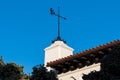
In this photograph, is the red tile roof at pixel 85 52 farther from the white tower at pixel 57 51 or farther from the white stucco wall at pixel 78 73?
the white tower at pixel 57 51

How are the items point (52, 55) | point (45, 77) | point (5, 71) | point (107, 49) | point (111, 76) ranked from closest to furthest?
point (111, 76), point (45, 77), point (5, 71), point (107, 49), point (52, 55)

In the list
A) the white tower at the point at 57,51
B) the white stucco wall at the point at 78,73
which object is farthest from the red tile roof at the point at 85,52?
the white tower at the point at 57,51

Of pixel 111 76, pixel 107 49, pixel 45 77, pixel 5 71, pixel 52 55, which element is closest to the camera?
pixel 111 76

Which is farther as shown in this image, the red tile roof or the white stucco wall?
the white stucco wall

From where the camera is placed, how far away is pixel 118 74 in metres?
15.7

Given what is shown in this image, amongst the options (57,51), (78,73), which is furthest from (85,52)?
(57,51)

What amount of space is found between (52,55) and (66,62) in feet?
6.16

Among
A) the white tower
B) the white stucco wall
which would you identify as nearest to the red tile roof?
the white stucco wall

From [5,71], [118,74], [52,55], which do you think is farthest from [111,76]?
[52,55]

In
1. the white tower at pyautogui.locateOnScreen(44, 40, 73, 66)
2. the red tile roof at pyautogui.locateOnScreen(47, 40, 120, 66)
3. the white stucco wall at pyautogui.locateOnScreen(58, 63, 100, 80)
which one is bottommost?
the white stucco wall at pyautogui.locateOnScreen(58, 63, 100, 80)

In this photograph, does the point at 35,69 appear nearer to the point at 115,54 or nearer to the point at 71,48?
the point at 115,54

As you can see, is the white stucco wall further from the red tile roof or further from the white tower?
the white tower

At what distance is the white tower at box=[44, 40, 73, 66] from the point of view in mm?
26281

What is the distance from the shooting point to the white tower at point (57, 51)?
26281 mm
